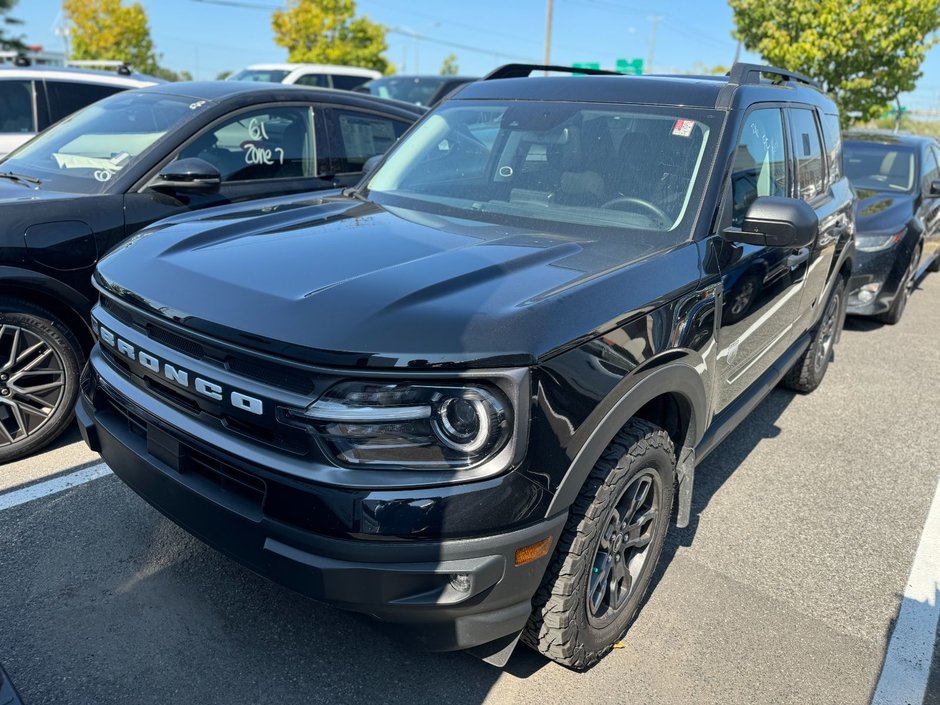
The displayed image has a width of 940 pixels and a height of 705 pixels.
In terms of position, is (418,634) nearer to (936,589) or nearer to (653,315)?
(653,315)

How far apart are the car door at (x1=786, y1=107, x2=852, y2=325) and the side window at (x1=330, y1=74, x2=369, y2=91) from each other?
469 inches

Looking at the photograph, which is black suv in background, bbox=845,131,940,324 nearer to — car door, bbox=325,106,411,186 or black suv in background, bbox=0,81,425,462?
car door, bbox=325,106,411,186

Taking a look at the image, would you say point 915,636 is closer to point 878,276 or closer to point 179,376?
point 179,376

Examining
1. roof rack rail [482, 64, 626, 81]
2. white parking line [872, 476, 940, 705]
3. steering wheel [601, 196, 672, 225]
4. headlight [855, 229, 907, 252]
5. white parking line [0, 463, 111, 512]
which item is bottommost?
white parking line [872, 476, 940, 705]

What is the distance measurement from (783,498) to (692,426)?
1360mm

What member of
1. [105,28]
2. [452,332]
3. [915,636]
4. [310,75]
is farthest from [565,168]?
[105,28]

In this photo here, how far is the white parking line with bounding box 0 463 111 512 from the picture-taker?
339cm

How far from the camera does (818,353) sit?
5152 mm

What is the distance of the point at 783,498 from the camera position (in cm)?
386

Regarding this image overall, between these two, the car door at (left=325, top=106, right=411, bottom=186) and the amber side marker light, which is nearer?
the amber side marker light

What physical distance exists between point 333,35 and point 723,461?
31.8 metres

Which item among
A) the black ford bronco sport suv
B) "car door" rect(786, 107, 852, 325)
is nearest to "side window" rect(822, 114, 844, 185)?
"car door" rect(786, 107, 852, 325)

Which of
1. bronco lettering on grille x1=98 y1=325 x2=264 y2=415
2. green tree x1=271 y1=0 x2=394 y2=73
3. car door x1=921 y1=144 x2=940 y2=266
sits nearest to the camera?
bronco lettering on grille x1=98 y1=325 x2=264 y2=415

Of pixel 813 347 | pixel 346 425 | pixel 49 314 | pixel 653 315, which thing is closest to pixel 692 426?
pixel 653 315
